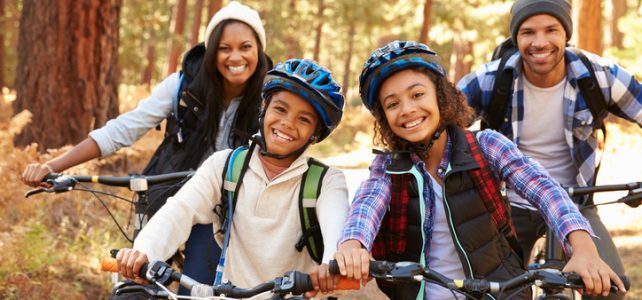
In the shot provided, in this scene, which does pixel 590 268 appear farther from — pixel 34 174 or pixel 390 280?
pixel 34 174

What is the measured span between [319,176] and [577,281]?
1458 mm

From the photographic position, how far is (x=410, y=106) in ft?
12.9

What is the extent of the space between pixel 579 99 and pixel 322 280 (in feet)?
9.76

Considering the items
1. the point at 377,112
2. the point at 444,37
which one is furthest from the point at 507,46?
the point at 444,37

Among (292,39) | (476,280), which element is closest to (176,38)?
(292,39)

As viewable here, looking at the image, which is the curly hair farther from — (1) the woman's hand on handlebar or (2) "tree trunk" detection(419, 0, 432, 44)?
(2) "tree trunk" detection(419, 0, 432, 44)

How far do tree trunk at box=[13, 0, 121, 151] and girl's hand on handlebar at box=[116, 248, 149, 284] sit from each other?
281 inches

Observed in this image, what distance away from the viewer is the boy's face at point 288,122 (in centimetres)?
405

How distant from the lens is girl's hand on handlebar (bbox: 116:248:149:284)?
329 centimetres

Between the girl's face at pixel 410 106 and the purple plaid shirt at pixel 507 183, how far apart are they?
0.48ft

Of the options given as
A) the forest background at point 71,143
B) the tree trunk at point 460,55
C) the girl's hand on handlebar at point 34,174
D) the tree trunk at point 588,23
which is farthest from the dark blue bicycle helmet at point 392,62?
the tree trunk at point 460,55

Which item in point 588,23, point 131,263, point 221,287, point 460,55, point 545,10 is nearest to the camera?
point 221,287

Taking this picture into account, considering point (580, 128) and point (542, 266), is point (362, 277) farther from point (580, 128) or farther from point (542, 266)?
point (580, 128)

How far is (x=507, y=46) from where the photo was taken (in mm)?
5902
